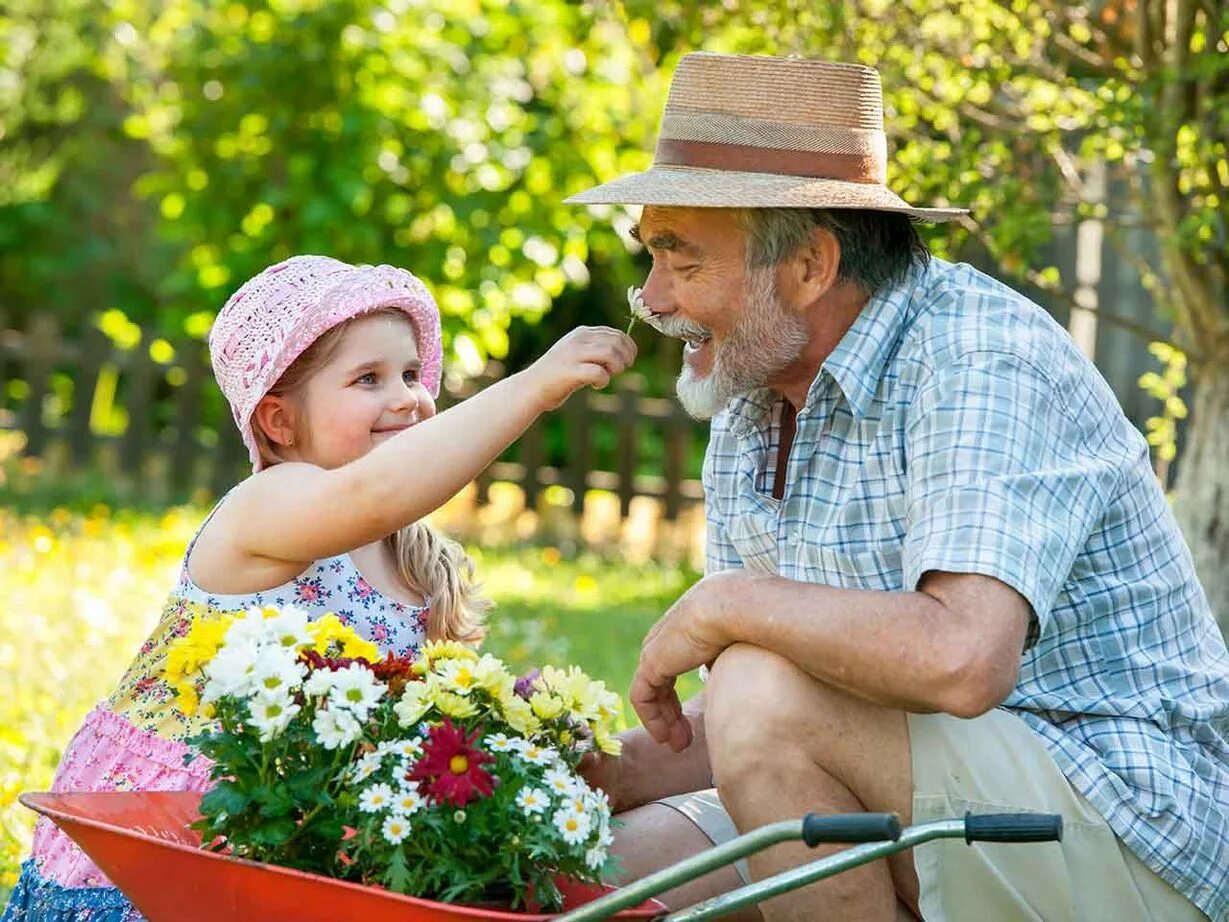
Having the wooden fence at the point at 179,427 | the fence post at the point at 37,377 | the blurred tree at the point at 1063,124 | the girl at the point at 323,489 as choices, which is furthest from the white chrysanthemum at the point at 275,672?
the fence post at the point at 37,377

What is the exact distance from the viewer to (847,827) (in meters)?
2.02

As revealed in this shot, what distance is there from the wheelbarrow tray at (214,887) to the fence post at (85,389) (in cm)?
761

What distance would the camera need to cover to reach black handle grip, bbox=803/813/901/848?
2.02 meters

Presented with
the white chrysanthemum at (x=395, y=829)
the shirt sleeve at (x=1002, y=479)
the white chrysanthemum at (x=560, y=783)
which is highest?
the shirt sleeve at (x=1002, y=479)

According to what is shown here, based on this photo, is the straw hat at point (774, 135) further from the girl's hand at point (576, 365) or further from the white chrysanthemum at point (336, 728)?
the white chrysanthemum at point (336, 728)

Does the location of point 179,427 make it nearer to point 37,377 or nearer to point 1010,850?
point 37,377

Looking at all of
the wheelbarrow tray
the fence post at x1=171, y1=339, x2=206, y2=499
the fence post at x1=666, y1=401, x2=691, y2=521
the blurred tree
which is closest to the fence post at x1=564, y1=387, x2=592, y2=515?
the fence post at x1=666, y1=401, x2=691, y2=521

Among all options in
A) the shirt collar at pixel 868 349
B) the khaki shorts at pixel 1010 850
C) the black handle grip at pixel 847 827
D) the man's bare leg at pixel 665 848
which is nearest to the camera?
the black handle grip at pixel 847 827

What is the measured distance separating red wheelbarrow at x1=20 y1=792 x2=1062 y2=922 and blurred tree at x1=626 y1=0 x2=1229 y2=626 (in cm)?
296

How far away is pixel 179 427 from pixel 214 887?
7488mm

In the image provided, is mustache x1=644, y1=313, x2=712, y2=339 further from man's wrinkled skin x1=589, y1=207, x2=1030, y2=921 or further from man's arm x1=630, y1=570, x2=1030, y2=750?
man's arm x1=630, y1=570, x2=1030, y2=750

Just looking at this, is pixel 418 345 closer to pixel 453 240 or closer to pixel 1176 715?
pixel 1176 715

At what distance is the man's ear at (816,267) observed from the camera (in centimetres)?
292

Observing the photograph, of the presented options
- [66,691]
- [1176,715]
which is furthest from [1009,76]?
[66,691]
